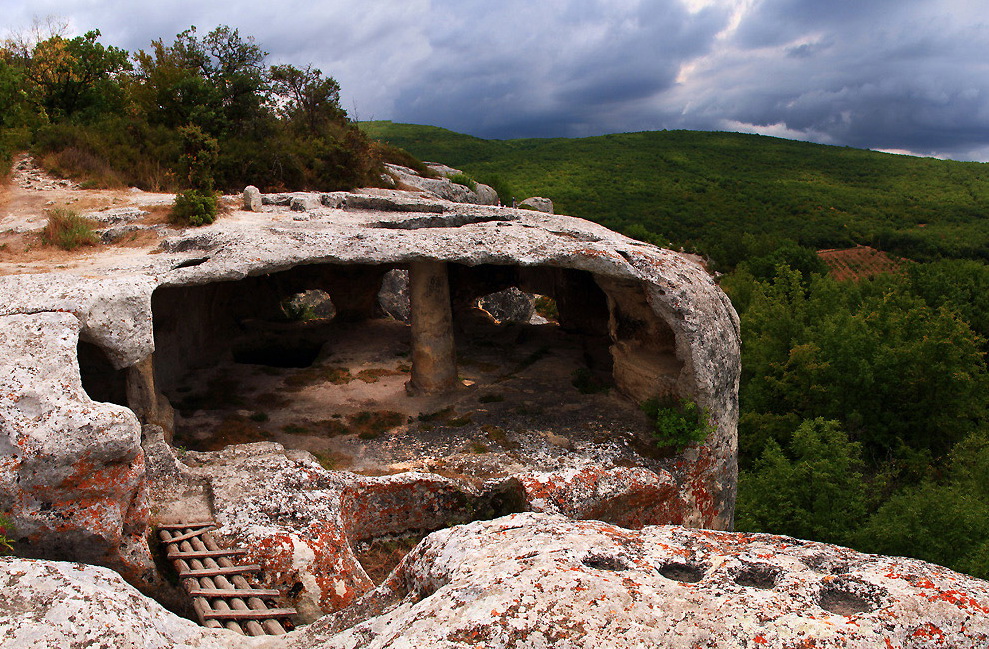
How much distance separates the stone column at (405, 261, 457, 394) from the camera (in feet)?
37.2

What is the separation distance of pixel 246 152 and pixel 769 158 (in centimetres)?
6240

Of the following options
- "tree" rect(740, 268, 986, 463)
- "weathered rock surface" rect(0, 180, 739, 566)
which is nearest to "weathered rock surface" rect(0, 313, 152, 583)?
"weathered rock surface" rect(0, 180, 739, 566)

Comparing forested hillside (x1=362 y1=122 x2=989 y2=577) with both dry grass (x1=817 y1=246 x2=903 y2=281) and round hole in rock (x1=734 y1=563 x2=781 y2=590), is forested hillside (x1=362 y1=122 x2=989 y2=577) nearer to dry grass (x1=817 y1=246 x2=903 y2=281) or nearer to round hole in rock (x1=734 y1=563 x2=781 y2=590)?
dry grass (x1=817 y1=246 x2=903 y2=281)

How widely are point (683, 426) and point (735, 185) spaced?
2111 inches

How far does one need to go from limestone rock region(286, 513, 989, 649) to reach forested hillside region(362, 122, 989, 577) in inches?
394

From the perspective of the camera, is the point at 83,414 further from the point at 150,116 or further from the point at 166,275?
the point at 150,116

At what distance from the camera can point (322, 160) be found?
20609mm

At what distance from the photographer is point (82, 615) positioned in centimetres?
404

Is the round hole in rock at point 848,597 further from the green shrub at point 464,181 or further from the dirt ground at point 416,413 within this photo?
the green shrub at point 464,181

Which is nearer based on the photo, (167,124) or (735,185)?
(167,124)

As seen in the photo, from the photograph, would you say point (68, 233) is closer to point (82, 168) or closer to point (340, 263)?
point (340, 263)

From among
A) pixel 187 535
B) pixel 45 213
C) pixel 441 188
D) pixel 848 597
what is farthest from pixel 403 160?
pixel 848 597

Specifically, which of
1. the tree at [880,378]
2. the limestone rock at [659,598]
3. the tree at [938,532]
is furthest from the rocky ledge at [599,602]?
the tree at [880,378]

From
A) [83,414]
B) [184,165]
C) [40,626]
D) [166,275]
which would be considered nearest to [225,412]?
[166,275]
